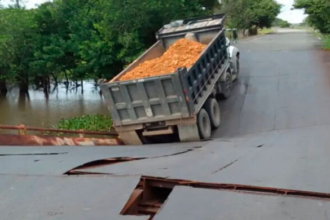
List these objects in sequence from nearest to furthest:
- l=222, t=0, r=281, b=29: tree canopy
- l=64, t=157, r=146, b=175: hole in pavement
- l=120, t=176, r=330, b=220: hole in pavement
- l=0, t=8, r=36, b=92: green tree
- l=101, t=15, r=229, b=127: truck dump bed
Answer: l=120, t=176, r=330, b=220: hole in pavement, l=64, t=157, r=146, b=175: hole in pavement, l=101, t=15, r=229, b=127: truck dump bed, l=0, t=8, r=36, b=92: green tree, l=222, t=0, r=281, b=29: tree canopy

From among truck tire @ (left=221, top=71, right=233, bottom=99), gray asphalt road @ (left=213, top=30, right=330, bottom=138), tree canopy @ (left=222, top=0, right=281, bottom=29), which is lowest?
tree canopy @ (left=222, top=0, right=281, bottom=29)

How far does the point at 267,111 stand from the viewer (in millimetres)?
12594

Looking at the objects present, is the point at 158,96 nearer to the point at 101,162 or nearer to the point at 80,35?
the point at 101,162

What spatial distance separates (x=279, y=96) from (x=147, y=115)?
5773 millimetres

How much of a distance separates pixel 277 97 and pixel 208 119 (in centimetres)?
389

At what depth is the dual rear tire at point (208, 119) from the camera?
405 inches

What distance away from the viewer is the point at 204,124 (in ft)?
34.7

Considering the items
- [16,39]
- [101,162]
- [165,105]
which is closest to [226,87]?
[165,105]

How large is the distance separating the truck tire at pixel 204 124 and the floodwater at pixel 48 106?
44.5 ft

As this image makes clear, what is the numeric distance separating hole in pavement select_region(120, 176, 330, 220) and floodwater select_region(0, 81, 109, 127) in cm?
1803

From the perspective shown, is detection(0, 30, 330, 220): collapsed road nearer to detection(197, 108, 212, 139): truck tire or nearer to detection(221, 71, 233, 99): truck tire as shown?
detection(197, 108, 212, 139): truck tire

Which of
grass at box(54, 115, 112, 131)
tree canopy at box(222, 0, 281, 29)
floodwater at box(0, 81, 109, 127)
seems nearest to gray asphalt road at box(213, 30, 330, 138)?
grass at box(54, 115, 112, 131)

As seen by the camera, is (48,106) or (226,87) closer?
(226,87)

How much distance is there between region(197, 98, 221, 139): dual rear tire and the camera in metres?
10.3
